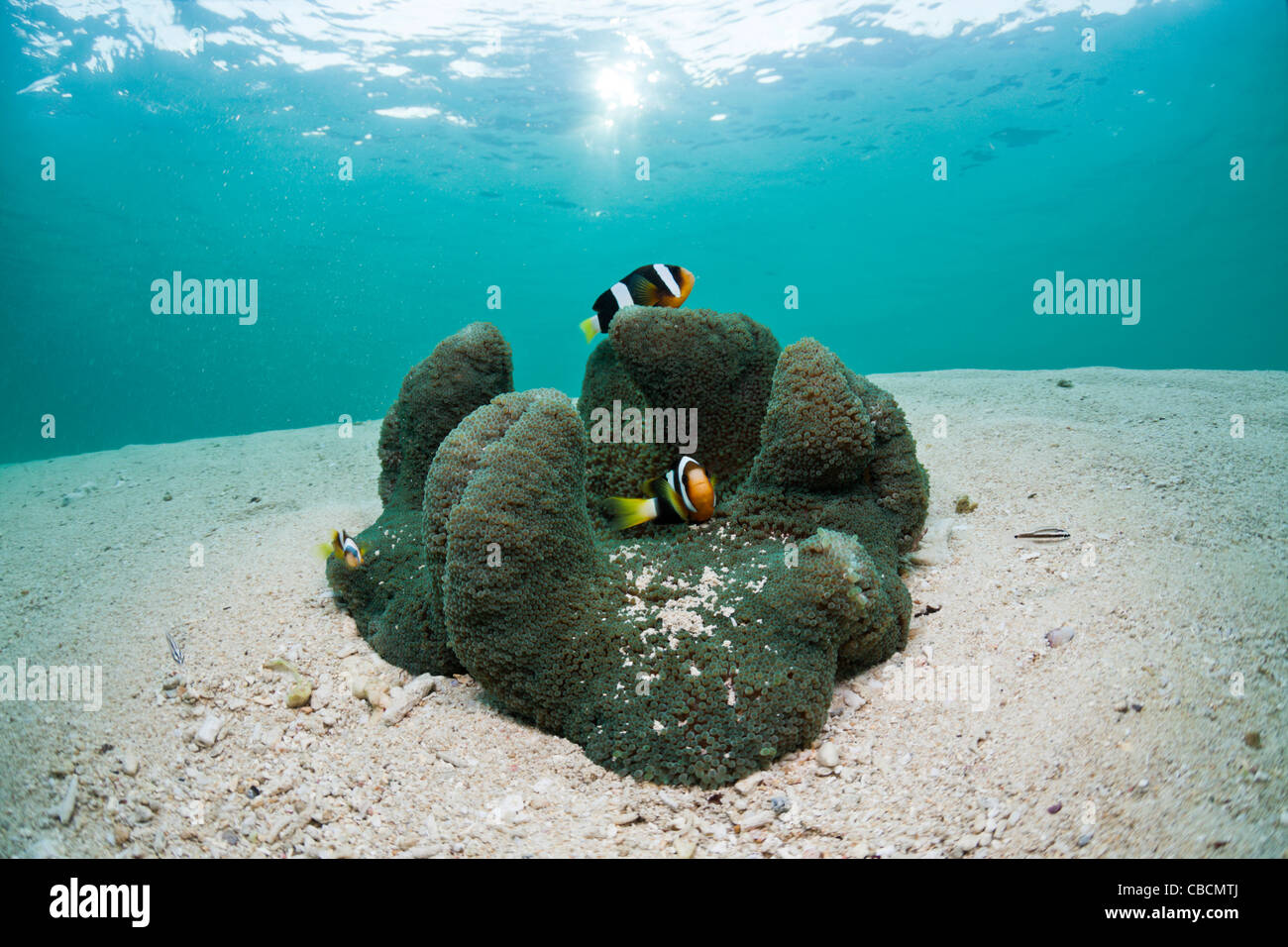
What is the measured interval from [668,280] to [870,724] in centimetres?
282

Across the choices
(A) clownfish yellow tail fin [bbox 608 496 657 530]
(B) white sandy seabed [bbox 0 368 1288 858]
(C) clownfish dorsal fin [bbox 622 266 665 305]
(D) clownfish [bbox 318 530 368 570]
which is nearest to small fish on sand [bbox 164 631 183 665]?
(B) white sandy seabed [bbox 0 368 1288 858]

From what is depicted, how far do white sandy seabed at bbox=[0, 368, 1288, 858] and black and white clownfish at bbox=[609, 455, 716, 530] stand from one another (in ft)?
4.04

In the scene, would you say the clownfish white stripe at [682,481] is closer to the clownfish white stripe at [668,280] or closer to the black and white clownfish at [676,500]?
the black and white clownfish at [676,500]

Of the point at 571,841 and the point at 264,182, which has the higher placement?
the point at 264,182

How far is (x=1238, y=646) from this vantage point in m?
2.58

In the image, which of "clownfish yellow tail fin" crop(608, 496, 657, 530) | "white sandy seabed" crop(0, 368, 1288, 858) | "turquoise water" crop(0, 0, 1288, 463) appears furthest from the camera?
"turquoise water" crop(0, 0, 1288, 463)

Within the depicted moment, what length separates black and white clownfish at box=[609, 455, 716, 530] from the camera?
3.40 meters

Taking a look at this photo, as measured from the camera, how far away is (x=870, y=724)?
9.55 ft

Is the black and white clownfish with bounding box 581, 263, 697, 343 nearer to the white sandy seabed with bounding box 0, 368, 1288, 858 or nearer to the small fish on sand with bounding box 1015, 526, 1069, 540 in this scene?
the white sandy seabed with bounding box 0, 368, 1288, 858

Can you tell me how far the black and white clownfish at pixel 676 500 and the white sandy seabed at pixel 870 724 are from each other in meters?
1.23

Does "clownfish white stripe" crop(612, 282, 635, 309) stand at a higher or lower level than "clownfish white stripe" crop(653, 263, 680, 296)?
lower

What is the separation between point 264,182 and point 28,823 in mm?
36256
